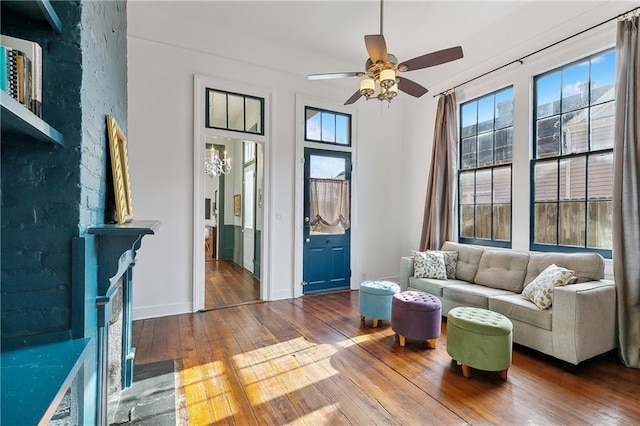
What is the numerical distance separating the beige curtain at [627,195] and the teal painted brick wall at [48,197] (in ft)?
12.9

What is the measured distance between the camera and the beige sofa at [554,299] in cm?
246

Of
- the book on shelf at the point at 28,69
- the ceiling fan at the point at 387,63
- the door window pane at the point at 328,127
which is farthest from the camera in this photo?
the door window pane at the point at 328,127

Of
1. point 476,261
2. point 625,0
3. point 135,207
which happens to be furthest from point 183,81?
point 625,0

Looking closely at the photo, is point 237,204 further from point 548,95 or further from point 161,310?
point 548,95

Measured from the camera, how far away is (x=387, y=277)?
215 inches

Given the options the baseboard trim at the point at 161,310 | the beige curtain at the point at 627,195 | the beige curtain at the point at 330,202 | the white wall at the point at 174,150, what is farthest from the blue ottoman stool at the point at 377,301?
the baseboard trim at the point at 161,310

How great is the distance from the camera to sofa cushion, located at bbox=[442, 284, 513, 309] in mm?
3186

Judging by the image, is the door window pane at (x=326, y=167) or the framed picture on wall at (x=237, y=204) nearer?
the door window pane at (x=326, y=167)

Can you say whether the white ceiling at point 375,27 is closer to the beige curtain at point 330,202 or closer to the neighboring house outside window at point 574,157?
the neighboring house outside window at point 574,157

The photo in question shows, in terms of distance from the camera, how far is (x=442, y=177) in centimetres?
459

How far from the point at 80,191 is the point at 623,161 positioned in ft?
13.1

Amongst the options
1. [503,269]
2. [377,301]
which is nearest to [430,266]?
[503,269]

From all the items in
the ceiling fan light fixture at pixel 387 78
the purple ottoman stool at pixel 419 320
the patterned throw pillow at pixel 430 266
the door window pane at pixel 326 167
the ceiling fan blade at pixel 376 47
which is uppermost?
the ceiling fan blade at pixel 376 47

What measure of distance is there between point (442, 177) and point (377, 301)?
90.0 inches
